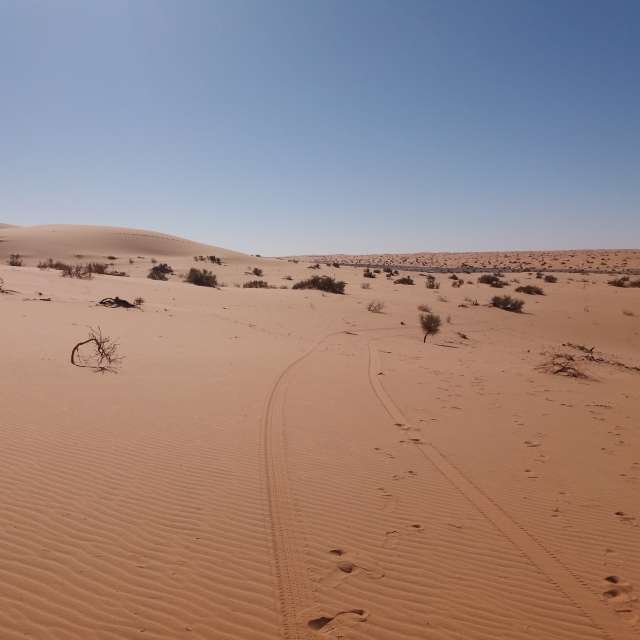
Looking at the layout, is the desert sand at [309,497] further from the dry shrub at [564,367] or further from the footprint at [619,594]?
the dry shrub at [564,367]

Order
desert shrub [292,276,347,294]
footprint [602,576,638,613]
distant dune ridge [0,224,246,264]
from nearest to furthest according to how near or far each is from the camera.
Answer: footprint [602,576,638,613]
desert shrub [292,276,347,294]
distant dune ridge [0,224,246,264]

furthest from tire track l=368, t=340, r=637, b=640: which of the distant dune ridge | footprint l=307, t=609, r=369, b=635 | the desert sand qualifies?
the distant dune ridge

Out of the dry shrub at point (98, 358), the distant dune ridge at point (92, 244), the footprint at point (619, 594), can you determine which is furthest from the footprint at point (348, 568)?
the distant dune ridge at point (92, 244)

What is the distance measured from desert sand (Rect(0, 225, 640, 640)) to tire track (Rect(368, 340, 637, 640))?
0.02 m

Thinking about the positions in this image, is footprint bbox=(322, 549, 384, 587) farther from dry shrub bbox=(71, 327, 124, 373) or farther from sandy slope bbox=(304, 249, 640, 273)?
sandy slope bbox=(304, 249, 640, 273)

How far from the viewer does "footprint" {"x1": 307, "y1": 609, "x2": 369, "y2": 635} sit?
286 centimetres

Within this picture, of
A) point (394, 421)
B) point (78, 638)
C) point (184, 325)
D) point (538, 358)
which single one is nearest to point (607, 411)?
point (394, 421)

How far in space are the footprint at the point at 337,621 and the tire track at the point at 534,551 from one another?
143cm

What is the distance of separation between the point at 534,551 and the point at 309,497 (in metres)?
1.89

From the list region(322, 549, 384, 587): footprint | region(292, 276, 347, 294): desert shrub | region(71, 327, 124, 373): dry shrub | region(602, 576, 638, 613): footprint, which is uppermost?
region(292, 276, 347, 294): desert shrub

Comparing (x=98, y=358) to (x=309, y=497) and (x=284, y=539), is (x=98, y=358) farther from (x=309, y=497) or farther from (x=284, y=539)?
(x=284, y=539)

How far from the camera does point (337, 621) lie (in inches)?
115

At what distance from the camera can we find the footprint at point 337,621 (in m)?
2.86

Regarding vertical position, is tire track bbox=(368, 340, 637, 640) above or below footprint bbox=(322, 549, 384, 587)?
below
